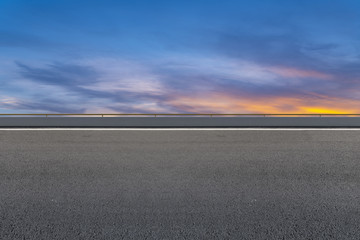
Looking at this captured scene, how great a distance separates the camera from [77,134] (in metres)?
10.3

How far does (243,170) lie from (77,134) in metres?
6.72

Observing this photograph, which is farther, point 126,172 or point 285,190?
point 126,172

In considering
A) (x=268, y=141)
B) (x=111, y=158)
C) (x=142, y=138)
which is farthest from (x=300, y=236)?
(x=142, y=138)

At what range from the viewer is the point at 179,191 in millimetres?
4328

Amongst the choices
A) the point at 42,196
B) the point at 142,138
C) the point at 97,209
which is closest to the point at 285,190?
the point at 97,209

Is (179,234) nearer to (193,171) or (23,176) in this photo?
(193,171)

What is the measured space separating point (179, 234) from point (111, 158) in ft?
12.8

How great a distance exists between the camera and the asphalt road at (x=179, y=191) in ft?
10.2

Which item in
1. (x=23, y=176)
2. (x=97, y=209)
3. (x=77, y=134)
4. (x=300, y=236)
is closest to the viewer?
(x=300, y=236)

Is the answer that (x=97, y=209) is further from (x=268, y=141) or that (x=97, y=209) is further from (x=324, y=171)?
(x=268, y=141)

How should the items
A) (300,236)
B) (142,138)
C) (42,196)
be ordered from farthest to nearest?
1. (142,138)
2. (42,196)
3. (300,236)

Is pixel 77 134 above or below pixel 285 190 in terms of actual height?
above

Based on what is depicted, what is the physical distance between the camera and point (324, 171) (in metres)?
5.54

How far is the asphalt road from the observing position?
312 cm
